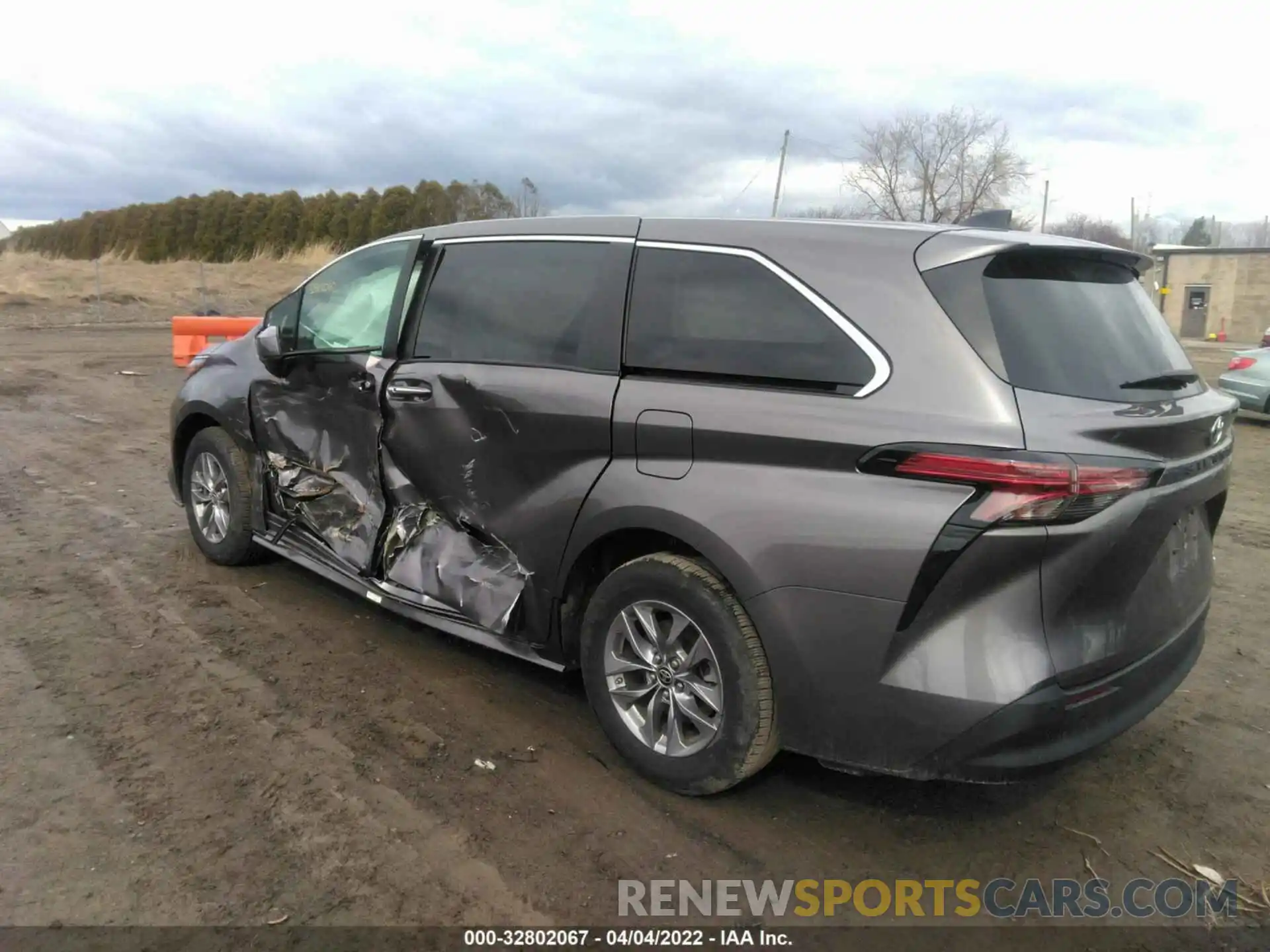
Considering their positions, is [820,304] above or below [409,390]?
above

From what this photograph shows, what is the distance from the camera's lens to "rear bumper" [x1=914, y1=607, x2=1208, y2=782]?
261 cm

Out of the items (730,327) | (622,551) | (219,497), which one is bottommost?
(219,497)

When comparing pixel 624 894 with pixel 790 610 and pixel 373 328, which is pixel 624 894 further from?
pixel 373 328

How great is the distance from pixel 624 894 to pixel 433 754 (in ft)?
3.39

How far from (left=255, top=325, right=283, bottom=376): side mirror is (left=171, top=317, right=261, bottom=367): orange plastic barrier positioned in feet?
32.6

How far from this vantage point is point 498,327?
12.7ft

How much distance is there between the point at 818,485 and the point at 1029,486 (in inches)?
22.7

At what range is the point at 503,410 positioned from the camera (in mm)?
3680

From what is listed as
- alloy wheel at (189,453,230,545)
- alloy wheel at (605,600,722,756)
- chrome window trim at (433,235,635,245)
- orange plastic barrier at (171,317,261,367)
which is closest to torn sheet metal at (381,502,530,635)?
alloy wheel at (605,600,722,756)

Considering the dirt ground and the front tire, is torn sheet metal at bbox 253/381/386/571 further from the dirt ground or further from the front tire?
the front tire

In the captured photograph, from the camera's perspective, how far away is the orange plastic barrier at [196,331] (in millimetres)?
14289

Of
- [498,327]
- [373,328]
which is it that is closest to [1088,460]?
[498,327]

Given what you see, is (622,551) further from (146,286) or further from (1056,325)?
(146,286)

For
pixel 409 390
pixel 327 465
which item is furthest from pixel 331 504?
pixel 409 390
